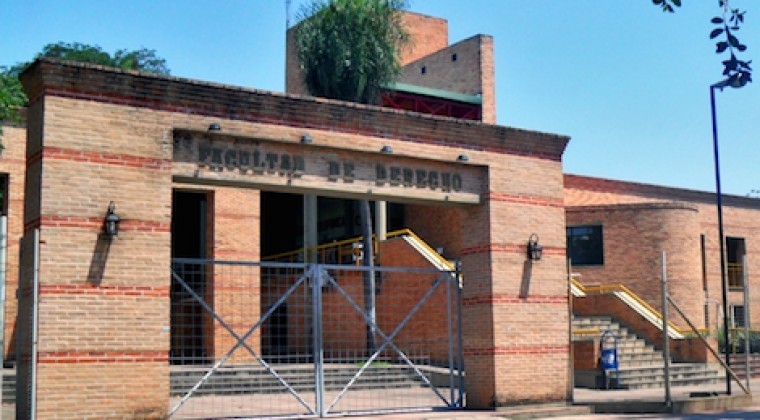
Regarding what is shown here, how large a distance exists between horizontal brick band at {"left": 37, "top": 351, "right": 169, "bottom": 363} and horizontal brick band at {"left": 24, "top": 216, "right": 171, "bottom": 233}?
68.0 inches

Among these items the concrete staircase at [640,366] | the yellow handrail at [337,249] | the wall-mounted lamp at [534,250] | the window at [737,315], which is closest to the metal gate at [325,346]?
the yellow handrail at [337,249]

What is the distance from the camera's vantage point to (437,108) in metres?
39.2

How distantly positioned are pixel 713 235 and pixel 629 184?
13.4 feet

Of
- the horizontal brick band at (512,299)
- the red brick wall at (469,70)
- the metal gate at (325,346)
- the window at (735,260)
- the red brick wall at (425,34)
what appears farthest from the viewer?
the red brick wall at (425,34)

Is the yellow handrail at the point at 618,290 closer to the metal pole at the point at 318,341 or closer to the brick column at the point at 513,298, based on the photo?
the brick column at the point at 513,298

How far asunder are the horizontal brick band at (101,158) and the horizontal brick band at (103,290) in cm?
174

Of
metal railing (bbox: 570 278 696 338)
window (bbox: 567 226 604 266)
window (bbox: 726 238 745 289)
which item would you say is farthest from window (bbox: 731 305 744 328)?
window (bbox: 567 226 604 266)

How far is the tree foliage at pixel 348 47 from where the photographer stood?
28.2m

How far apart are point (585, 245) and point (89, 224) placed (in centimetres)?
2362

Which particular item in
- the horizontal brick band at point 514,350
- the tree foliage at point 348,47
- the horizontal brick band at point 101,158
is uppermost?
the tree foliage at point 348,47

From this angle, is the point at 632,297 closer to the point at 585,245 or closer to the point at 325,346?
the point at 585,245

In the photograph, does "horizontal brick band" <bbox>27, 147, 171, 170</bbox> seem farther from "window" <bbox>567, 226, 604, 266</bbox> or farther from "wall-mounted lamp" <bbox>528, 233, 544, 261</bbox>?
"window" <bbox>567, 226, 604, 266</bbox>

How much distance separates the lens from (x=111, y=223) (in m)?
13.1

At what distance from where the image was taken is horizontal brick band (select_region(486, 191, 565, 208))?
56.2 feet
